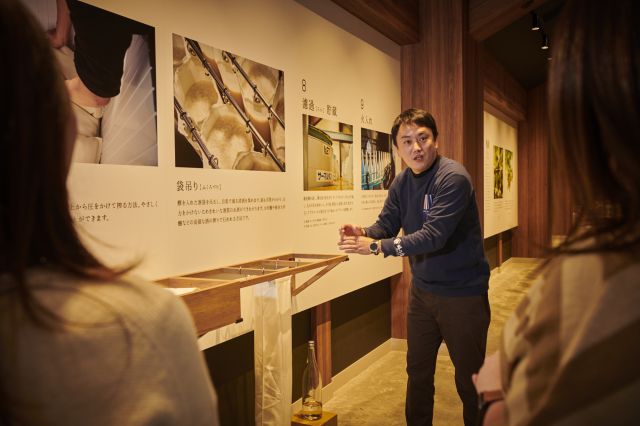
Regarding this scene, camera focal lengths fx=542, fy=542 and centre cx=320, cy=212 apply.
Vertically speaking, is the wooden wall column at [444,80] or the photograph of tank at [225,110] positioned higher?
the wooden wall column at [444,80]

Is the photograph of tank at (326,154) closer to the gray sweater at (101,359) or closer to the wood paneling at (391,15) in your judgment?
the wood paneling at (391,15)

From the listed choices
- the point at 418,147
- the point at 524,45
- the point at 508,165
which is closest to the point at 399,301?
the point at 418,147

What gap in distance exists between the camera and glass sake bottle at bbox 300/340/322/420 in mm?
3064

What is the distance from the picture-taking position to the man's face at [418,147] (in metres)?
2.90

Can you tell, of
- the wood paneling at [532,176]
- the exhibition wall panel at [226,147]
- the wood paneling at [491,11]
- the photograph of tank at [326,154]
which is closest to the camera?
the exhibition wall panel at [226,147]

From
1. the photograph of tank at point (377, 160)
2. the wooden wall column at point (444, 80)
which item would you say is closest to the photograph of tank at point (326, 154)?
the photograph of tank at point (377, 160)

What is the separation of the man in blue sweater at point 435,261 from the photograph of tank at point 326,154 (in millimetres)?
707

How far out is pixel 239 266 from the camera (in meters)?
2.76

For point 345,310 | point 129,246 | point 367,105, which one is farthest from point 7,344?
point 367,105

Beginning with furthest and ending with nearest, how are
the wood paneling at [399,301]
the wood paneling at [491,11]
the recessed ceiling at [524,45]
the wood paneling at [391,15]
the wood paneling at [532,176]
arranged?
the wood paneling at [532,176], the recessed ceiling at [524,45], the wood paneling at [399,301], the wood paneling at [491,11], the wood paneling at [391,15]

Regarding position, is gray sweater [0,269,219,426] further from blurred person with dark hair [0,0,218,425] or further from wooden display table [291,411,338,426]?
wooden display table [291,411,338,426]

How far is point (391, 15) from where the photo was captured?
4.42 meters

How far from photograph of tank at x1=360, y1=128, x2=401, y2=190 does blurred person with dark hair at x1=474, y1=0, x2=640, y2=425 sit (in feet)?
11.8

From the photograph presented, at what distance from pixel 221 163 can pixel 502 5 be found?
11.2ft
